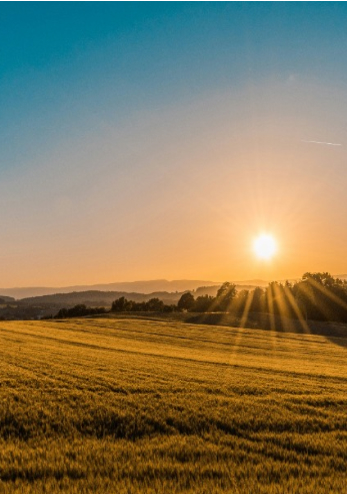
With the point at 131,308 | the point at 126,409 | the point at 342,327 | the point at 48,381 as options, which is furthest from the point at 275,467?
the point at 131,308

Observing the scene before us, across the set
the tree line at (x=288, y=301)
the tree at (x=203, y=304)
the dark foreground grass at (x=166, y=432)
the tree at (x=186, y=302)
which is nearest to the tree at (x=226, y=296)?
the tree line at (x=288, y=301)

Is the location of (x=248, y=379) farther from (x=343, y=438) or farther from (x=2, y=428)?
(x=2, y=428)

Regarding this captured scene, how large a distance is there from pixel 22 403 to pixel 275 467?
8.57 m

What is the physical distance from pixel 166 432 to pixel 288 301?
323 feet

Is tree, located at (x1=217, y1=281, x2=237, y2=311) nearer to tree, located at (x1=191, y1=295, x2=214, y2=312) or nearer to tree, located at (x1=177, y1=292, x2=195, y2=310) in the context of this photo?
tree, located at (x1=191, y1=295, x2=214, y2=312)

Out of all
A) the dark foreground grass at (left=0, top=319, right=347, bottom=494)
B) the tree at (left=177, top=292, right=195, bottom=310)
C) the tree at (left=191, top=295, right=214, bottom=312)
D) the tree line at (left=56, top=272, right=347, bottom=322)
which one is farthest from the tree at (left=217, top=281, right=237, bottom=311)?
the dark foreground grass at (left=0, top=319, right=347, bottom=494)

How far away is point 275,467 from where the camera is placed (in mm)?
9008

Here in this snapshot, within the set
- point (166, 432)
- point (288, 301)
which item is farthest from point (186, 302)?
point (166, 432)

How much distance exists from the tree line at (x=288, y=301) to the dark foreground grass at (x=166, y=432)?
260 ft

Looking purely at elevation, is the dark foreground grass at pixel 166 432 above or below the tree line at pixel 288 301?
below

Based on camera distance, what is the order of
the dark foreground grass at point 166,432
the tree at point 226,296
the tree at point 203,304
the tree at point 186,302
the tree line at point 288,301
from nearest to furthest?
the dark foreground grass at point 166,432
the tree line at point 288,301
the tree at point 226,296
the tree at point 203,304
the tree at point 186,302

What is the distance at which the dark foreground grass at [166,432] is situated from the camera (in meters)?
8.33

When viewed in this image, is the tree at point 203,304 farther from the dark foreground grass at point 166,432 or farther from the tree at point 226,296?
the dark foreground grass at point 166,432

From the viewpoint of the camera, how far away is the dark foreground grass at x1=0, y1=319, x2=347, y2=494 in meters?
8.33
